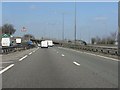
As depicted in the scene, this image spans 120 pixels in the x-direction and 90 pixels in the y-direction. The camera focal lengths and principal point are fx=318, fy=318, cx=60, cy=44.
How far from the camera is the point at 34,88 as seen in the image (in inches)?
430

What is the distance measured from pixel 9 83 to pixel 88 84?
3.02 m

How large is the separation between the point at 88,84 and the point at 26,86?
2.33 meters

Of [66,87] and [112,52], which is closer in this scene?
[66,87]

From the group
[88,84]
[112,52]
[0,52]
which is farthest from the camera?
[0,52]

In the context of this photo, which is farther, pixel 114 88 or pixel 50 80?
pixel 50 80

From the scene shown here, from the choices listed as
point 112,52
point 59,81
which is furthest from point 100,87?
point 112,52

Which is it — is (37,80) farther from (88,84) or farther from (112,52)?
(112,52)

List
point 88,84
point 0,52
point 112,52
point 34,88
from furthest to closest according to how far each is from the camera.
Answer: point 0,52
point 112,52
point 88,84
point 34,88

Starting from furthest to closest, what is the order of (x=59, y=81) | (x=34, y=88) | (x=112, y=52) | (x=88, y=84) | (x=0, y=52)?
(x=0, y=52) < (x=112, y=52) < (x=59, y=81) < (x=88, y=84) < (x=34, y=88)

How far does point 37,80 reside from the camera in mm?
13031

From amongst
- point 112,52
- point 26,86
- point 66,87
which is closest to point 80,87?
point 66,87

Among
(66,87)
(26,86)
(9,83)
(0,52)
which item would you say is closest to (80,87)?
(66,87)

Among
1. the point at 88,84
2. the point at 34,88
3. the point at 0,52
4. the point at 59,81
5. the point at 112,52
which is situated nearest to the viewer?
the point at 34,88

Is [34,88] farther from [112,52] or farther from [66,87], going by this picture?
[112,52]
